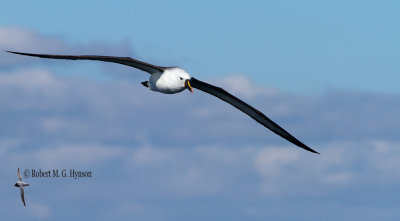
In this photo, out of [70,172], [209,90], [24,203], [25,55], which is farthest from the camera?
[24,203]

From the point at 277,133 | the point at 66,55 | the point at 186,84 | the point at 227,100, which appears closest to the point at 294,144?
the point at 277,133

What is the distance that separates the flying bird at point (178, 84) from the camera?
27016mm

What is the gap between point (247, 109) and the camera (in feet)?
106

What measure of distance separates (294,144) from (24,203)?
57.5 ft

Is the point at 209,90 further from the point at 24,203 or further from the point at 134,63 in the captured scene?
the point at 24,203

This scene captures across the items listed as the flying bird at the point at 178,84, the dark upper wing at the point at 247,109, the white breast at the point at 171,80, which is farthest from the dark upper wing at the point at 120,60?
the dark upper wing at the point at 247,109

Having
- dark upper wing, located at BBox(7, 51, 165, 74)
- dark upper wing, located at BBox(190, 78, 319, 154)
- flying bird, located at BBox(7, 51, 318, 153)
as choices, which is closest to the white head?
flying bird, located at BBox(7, 51, 318, 153)

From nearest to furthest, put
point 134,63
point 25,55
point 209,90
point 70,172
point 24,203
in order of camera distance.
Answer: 1. point 25,55
2. point 134,63
3. point 209,90
4. point 70,172
5. point 24,203


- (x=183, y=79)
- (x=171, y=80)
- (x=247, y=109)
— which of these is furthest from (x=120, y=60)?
(x=247, y=109)

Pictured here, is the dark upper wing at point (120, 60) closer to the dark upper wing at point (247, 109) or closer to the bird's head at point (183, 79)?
the bird's head at point (183, 79)

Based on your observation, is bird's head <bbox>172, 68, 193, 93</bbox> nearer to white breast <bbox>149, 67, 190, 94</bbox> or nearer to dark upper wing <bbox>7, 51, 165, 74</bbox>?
white breast <bbox>149, 67, 190, 94</bbox>

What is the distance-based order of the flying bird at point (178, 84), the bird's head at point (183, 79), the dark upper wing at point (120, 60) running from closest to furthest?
the dark upper wing at point (120, 60) < the flying bird at point (178, 84) < the bird's head at point (183, 79)

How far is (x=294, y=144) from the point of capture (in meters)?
32.5

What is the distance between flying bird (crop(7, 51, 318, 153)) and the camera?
88.6 ft
